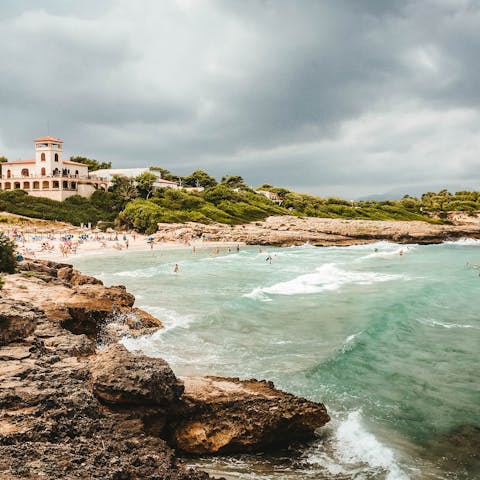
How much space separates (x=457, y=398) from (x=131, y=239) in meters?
63.0

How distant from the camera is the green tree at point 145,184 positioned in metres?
91.8

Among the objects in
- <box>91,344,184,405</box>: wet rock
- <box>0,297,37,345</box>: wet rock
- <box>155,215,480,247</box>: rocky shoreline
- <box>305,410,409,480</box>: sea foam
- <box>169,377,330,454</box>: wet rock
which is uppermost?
<box>155,215,480,247</box>: rocky shoreline

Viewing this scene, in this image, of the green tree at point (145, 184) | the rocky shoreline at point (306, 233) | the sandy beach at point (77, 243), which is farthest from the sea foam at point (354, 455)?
the green tree at point (145, 184)

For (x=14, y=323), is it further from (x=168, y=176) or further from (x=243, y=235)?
(x=168, y=176)

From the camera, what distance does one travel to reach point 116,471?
17.2ft

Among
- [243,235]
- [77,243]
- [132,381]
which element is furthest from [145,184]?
[132,381]

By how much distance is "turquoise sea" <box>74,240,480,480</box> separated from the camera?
8.65m

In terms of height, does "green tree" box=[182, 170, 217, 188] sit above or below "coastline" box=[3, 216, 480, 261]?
above

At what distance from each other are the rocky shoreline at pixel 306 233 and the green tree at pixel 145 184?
60.9 feet

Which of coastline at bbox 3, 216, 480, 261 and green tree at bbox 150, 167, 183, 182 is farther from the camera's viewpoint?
green tree at bbox 150, 167, 183, 182

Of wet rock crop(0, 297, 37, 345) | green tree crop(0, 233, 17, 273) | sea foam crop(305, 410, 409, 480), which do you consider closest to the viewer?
sea foam crop(305, 410, 409, 480)

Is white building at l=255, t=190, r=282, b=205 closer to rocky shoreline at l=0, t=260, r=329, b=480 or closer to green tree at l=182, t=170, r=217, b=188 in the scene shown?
green tree at l=182, t=170, r=217, b=188

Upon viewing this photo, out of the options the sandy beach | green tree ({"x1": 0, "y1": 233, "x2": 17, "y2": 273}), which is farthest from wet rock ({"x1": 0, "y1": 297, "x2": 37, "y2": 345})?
the sandy beach

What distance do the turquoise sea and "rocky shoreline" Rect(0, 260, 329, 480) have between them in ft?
1.96
